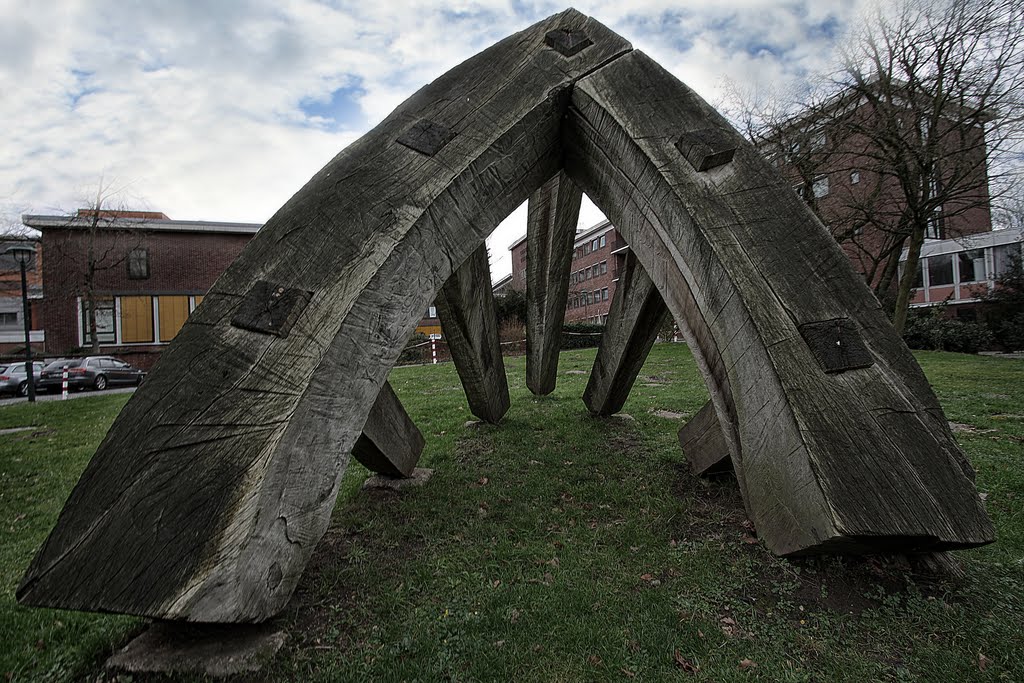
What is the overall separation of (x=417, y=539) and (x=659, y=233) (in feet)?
7.27

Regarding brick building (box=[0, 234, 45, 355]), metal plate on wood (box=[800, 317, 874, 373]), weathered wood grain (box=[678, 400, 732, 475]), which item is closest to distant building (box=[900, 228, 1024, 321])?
weathered wood grain (box=[678, 400, 732, 475])

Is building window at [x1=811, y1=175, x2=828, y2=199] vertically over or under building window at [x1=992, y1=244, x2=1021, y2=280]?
over

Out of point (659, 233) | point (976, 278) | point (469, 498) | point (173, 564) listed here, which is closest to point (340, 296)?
point (173, 564)

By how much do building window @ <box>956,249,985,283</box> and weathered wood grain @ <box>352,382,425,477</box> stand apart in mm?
31041

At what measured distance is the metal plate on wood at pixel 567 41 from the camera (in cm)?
299

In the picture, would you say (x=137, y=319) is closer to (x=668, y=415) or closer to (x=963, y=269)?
(x=668, y=415)

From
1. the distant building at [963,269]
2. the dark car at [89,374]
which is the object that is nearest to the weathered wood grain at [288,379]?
the dark car at [89,374]

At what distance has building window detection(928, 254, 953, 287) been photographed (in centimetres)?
2727

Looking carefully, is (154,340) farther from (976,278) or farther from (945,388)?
(976,278)

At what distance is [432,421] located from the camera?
24.2ft

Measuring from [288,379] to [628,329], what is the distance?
10.6 ft

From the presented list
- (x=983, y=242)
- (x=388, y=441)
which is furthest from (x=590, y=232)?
(x=388, y=441)

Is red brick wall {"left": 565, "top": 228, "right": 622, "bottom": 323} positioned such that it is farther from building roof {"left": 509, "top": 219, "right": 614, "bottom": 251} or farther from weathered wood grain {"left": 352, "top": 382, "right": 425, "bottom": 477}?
weathered wood grain {"left": 352, "top": 382, "right": 425, "bottom": 477}

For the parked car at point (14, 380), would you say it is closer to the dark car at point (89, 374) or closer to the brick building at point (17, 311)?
the dark car at point (89, 374)
